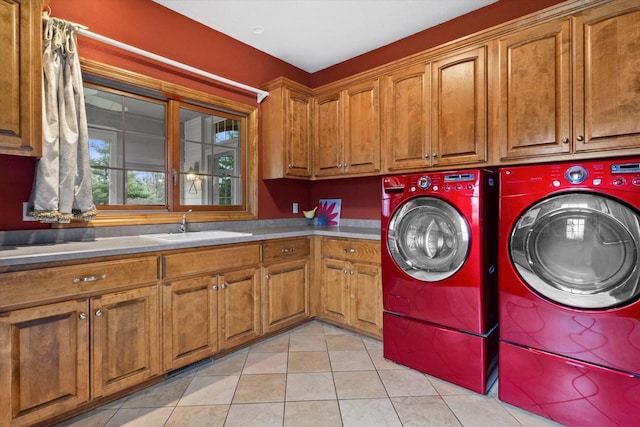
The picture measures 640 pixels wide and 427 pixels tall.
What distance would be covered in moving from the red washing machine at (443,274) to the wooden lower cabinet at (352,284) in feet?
0.83

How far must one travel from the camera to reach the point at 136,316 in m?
1.80

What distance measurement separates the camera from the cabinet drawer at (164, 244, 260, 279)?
77.0 inches

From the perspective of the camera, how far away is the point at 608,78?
170cm

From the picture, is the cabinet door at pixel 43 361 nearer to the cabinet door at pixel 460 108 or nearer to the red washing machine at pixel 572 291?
the red washing machine at pixel 572 291

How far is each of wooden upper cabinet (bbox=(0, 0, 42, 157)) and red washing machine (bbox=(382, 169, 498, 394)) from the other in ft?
6.86

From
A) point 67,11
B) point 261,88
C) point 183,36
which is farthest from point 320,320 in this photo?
point 67,11

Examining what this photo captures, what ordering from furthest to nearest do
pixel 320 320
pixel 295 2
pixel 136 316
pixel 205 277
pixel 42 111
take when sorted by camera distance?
pixel 320 320, pixel 295 2, pixel 205 277, pixel 136 316, pixel 42 111

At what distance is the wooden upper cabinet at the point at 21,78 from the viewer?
151 centimetres

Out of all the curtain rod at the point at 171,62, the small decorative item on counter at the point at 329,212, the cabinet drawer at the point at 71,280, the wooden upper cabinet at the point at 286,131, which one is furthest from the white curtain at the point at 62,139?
the small decorative item on counter at the point at 329,212

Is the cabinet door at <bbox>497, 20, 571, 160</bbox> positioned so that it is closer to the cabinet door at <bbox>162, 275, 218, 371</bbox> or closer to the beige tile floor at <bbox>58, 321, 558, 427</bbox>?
the beige tile floor at <bbox>58, 321, 558, 427</bbox>

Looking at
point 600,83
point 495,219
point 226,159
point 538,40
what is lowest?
point 495,219

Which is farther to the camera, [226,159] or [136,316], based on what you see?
[226,159]

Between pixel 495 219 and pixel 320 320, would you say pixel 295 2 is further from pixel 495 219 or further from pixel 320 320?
pixel 320 320

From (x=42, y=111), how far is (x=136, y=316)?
1247mm
